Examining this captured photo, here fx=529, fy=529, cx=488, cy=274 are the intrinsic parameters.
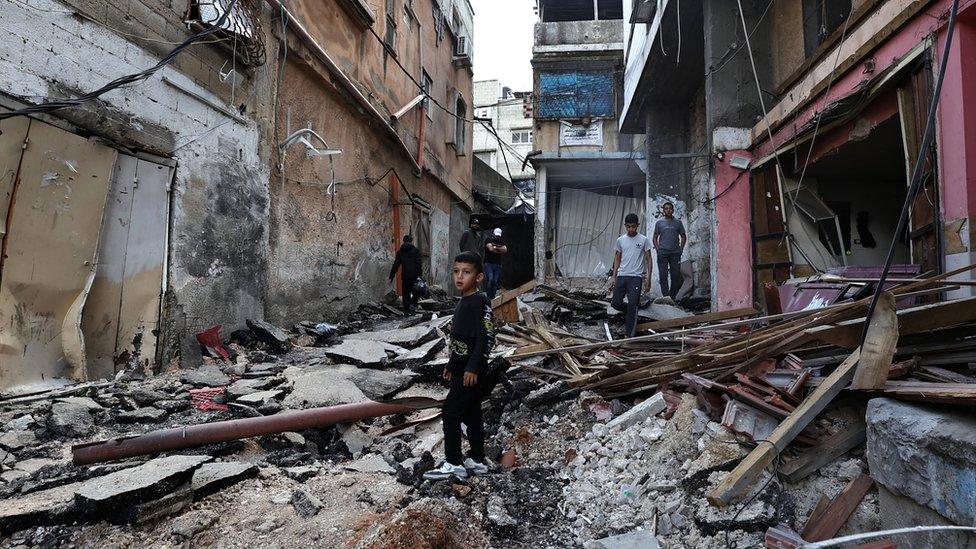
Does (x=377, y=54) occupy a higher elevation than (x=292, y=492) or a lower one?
higher

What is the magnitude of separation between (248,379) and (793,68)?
338 inches

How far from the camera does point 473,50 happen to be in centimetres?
2098

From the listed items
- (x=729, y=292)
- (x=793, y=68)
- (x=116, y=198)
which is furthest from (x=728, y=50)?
(x=116, y=198)

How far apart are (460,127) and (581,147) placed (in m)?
4.92

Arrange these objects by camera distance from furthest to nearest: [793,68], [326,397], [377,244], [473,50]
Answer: [473,50], [377,244], [793,68], [326,397]

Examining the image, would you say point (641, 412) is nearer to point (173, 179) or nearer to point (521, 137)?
point (173, 179)

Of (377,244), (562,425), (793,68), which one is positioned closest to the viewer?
(562,425)

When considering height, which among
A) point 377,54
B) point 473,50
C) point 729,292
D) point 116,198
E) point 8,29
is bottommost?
point 729,292

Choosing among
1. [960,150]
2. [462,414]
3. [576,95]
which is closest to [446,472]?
[462,414]

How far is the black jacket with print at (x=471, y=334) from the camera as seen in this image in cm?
346

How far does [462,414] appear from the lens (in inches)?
138

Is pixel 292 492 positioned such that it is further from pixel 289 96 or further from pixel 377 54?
pixel 377 54

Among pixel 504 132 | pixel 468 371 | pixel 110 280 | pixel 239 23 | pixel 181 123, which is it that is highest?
pixel 504 132

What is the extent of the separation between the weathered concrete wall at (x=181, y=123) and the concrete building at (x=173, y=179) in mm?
17
